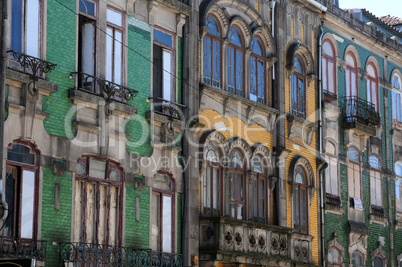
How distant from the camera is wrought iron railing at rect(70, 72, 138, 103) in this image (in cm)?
2247

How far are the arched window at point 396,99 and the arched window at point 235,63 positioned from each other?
1135 cm

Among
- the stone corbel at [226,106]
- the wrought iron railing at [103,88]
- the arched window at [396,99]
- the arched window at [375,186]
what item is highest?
the arched window at [396,99]

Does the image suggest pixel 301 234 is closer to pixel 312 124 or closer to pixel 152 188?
pixel 312 124

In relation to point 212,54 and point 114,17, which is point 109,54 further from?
point 212,54

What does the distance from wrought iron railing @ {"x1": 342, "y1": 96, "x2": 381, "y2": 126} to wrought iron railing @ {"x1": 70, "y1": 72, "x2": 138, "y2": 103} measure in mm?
12772

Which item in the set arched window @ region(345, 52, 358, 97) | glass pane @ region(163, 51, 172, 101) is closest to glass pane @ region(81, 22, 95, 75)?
glass pane @ region(163, 51, 172, 101)

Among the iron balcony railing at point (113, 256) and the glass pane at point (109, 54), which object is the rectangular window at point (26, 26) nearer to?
the glass pane at point (109, 54)

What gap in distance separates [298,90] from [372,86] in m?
5.89

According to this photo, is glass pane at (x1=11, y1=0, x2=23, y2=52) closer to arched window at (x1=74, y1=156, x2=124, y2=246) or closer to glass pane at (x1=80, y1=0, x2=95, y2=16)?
glass pane at (x1=80, y1=0, x2=95, y2=16)

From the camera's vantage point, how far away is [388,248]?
35.6 metres

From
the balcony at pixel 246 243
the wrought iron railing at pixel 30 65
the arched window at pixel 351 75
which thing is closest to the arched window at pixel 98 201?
the wrought iron railing at pixel 30 65

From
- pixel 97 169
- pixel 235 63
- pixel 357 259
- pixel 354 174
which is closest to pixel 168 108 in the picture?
pixel 97 169

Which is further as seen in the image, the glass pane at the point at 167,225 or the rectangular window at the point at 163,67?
the rectangular window at the point at 163,67

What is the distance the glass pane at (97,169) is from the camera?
22.4 meters
